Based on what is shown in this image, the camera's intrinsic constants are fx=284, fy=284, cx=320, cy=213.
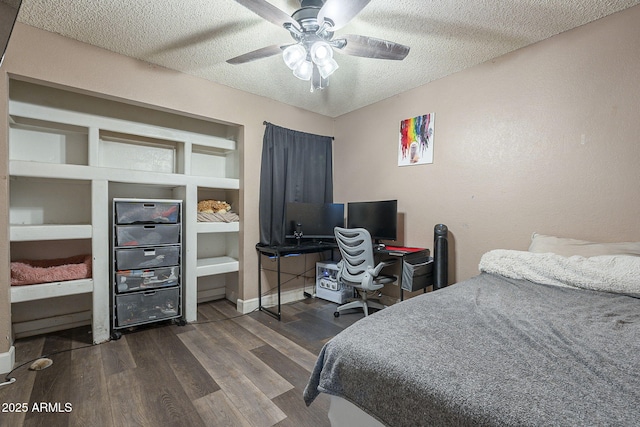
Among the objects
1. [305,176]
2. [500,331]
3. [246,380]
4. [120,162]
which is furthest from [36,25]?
[500,331]

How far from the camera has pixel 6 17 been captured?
568 millimetres

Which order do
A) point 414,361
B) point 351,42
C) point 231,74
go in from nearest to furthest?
point 414,361 < point 351,42 < point 231,74

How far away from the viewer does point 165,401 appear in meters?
1.72

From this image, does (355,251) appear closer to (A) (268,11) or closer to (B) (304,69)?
(B) (304,69)

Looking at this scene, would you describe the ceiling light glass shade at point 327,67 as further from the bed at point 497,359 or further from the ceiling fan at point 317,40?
the bed at point 497,359

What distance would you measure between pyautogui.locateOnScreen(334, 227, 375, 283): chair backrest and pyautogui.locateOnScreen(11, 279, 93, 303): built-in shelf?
7.46 ft

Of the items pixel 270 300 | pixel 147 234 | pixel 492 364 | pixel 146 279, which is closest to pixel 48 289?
pixel 146 279

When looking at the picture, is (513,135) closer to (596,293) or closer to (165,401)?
(596,293)

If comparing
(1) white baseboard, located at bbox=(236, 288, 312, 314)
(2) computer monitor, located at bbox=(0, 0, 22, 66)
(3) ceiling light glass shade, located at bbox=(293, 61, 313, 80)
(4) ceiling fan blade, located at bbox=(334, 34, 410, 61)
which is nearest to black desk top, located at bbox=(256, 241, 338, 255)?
(1) white baseboard, located at bbox=(236, 288, 312, 314)

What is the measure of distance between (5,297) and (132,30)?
Result: 2163 millimetres

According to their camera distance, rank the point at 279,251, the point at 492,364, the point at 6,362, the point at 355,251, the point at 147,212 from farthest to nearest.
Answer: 1. the point at 279,251
2. the point at 355,251
3. the point at 147,212
4. the point at 6,362
5. the point at 492,364

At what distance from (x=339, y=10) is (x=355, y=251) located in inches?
77.3

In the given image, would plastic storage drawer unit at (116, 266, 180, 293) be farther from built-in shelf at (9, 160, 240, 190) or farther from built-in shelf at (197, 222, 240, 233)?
built-in shelf at (9, 160, 240, 190)

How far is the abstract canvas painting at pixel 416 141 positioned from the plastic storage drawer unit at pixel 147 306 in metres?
2.83
